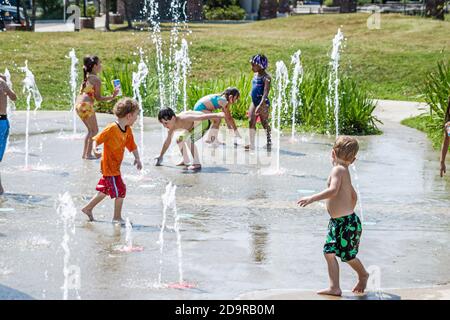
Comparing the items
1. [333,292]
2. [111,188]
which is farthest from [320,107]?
[333,292]

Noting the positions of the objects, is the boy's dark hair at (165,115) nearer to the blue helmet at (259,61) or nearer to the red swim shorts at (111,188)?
the blue helmet at (259,61)

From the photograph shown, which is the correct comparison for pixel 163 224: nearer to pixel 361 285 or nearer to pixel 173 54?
pixel 361 285

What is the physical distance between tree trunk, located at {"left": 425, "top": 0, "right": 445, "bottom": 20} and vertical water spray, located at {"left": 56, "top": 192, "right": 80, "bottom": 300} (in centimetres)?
2933

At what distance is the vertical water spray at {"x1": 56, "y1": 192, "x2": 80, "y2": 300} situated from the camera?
6.42 m

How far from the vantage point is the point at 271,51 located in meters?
25.8

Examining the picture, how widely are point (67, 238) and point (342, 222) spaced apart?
8.46 feet

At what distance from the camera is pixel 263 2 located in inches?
1887

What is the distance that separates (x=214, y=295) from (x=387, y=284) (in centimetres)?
131

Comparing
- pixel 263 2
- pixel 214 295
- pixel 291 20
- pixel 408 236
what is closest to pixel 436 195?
pixel 408 236

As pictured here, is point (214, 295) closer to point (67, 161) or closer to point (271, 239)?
point (271, 239)

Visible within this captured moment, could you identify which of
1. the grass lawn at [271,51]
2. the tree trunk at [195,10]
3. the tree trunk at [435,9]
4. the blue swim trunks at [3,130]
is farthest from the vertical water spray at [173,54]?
the tree trunk at [435,9]

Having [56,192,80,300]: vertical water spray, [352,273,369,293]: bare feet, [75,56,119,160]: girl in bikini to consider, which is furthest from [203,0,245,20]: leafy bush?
[352,273,369,293]: bare feet

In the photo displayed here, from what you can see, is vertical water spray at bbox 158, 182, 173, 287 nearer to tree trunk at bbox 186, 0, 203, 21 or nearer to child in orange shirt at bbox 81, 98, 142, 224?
child in orange shirt at bbox 81, 98, 142, 224

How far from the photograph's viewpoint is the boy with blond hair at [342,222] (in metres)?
6.27
